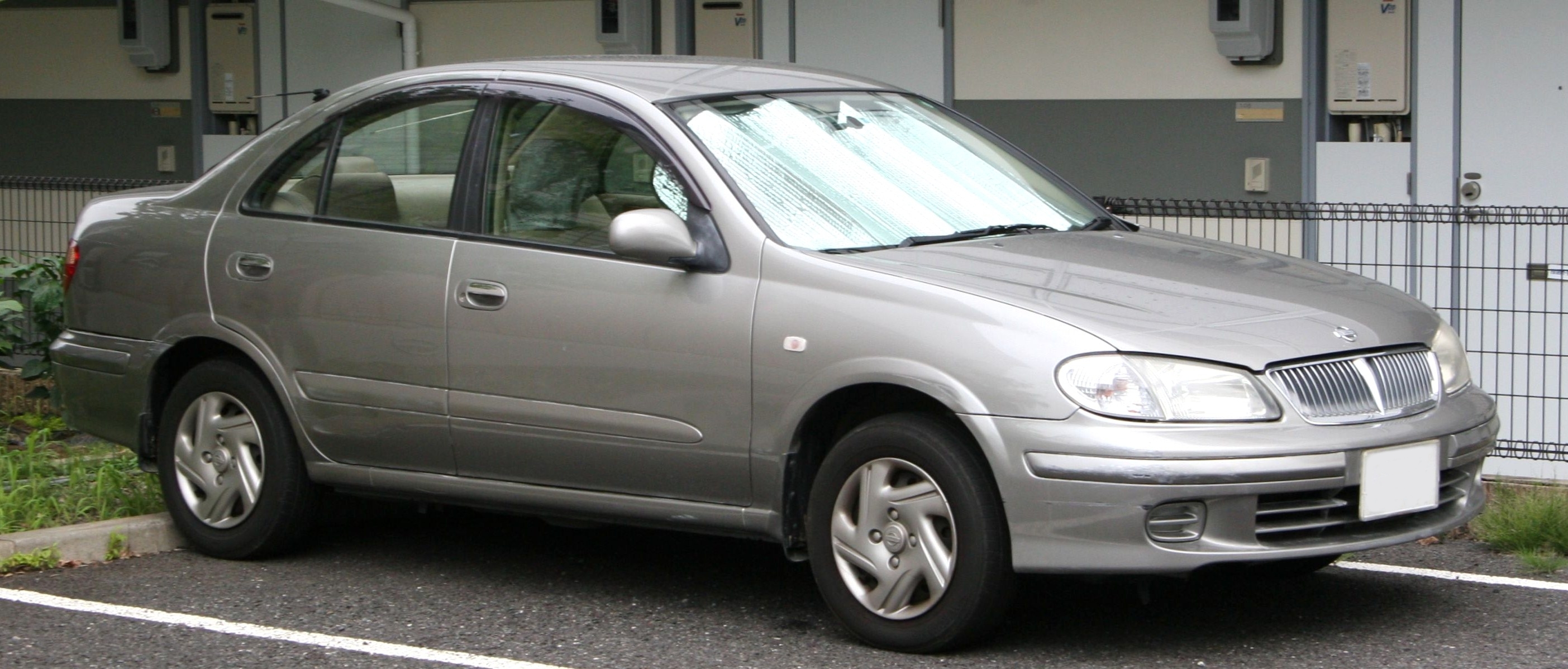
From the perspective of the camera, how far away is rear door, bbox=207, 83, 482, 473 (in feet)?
18.9

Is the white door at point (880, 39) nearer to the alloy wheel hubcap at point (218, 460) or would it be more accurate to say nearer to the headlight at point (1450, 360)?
the alloy wheel hubcap at point (218, 460)

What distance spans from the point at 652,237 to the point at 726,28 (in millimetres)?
6610

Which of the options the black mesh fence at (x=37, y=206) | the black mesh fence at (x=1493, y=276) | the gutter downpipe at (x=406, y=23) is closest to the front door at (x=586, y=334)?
the black mesh fence at (x=1493, y=276)

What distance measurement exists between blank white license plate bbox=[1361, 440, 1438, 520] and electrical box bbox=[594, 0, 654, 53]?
24.1 ft

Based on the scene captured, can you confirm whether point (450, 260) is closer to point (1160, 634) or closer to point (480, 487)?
point (480, 487)

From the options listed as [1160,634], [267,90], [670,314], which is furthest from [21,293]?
[1160,634]

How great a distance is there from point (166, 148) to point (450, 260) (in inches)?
338

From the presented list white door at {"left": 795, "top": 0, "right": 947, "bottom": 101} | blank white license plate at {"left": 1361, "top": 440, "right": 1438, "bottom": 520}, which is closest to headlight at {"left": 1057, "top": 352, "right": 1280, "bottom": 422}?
blank white license plate at {"left": 1361, "top": 440, "right": 1438, "bottom": 520}

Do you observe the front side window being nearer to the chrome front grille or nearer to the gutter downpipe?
the chrome front grille

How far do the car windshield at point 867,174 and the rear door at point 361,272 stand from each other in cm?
93

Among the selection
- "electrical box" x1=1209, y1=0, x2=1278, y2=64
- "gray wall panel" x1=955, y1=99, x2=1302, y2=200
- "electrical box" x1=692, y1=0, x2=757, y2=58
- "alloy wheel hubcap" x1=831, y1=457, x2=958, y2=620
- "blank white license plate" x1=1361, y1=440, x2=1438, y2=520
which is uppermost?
"electrical box" x1=692, y1=0, x2=757, y2=58

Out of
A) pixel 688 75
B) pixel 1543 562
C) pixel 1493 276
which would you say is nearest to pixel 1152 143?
pixel 1493 276

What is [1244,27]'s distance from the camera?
9.83m

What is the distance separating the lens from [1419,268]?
847cm
